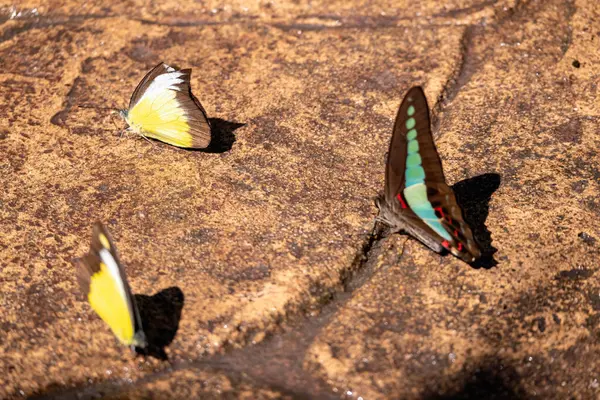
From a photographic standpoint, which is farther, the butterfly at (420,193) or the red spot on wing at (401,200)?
the red spot on wing at (401,200)

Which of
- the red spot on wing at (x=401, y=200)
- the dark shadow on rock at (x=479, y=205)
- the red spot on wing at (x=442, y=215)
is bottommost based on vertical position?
the dark shadow on rock at (x=479, y=205)

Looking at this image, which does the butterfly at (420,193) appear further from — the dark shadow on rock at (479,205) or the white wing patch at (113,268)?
the white wing patch at (113,268)

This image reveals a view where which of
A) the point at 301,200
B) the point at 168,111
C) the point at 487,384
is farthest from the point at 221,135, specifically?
the point at 487,384

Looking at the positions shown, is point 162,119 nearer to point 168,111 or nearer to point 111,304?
point 168,111

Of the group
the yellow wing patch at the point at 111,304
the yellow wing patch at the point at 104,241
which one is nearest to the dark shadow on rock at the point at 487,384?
the yellow wing patch at the point at 111,304

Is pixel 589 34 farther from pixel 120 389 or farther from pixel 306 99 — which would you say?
pixel 120 389

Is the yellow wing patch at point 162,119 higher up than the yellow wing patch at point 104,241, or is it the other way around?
the yellow wing patch at point 104,241

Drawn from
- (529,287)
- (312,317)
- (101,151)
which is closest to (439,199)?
(529,287)
